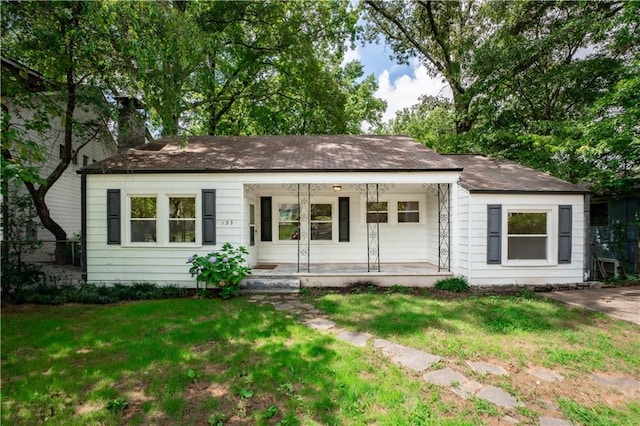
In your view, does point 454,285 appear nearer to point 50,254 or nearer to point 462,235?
point 462,235

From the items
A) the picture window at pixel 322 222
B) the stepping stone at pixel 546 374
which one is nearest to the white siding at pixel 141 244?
the picture window at pixel 322 222

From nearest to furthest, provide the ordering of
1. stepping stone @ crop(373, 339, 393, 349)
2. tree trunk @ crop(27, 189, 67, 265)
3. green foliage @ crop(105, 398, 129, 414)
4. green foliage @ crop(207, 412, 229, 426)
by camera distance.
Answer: green foliage @ crop(207, 412, 229, 426) < green foliage @ crop(105, 398, 129, 414) < stepping stone @ crop(373, 339, 393, 349) < tree trunk @ crop(27, 189, 67, 265)

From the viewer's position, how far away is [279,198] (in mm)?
9469

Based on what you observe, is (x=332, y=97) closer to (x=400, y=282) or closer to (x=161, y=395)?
(x=400, y=282)

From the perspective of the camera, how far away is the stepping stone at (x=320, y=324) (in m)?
4.79

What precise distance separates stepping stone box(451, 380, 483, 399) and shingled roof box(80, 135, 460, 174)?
16.3ft

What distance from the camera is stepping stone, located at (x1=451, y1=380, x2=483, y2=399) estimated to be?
2971 millimetres

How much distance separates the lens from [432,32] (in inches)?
584

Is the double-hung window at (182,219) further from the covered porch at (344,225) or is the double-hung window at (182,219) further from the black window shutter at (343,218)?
A: the black window shutter at (343,218)

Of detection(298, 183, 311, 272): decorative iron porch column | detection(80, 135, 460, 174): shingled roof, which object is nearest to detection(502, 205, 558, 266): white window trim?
→ detection(80, 135, 460, 174): shingled roof

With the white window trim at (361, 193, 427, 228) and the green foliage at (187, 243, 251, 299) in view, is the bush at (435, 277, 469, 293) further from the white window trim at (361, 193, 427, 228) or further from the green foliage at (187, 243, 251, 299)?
the green foliage at (187, 243, 251, 299)

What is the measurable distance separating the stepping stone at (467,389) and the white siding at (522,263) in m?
4.45

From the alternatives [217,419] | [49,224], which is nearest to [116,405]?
[217,419]

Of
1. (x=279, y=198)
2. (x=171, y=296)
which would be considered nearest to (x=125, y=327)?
(x=171, y=296)
